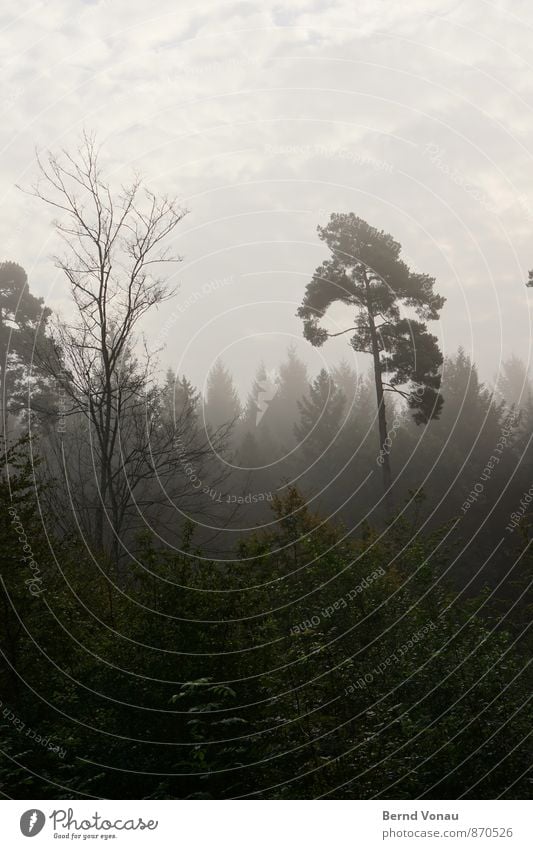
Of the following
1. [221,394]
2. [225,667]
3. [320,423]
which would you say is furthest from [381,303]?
[221,394]

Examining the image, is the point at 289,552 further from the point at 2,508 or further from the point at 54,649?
the point at 2,508

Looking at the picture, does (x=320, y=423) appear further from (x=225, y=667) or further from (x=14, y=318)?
(x=225, y=667)

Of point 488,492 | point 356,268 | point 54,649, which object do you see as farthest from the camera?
point 488,492

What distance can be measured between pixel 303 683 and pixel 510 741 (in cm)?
277

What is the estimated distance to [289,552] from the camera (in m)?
13.1
